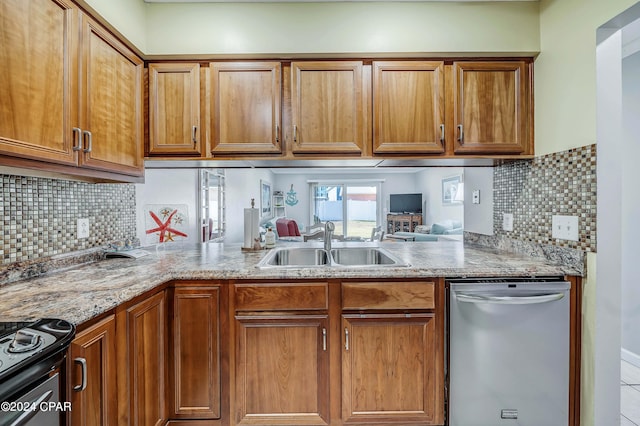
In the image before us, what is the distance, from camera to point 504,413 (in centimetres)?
155

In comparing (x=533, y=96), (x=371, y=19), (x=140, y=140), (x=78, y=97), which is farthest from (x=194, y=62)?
(x=533, y=96)

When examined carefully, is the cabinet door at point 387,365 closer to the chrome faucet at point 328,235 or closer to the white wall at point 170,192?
the chrome faucet at point 328,235

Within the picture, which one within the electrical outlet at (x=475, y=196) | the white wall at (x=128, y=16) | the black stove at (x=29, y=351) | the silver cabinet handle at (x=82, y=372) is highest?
the white wall at (x=128, y=16)

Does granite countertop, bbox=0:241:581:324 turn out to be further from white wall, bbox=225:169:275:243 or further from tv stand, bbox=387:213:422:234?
tv stand, bbox=387:213:422:234

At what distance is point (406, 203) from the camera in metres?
8.02

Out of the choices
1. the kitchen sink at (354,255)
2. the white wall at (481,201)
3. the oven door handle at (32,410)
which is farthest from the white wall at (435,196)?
the oven door handle at (32,410)

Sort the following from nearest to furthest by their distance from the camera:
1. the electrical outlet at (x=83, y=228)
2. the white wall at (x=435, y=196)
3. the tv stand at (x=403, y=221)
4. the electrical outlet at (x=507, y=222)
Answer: the electrical outlet at (x=83, y=228) < the electrical outlet at (x=507, y=222) < the white wall at (x=435, y=196) < the tv stand at (x=403, y=221)

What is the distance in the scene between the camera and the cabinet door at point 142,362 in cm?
122

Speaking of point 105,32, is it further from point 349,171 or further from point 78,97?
point 349,171

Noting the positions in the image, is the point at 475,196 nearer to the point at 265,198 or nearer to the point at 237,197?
the point at 237,197

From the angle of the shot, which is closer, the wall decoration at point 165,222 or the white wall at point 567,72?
the white wall at point 567,72

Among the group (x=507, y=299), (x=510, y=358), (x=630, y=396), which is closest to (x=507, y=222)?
(x=507, y=299)

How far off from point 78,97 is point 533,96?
7.67 ft

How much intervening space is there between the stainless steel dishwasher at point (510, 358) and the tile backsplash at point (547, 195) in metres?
0.34
